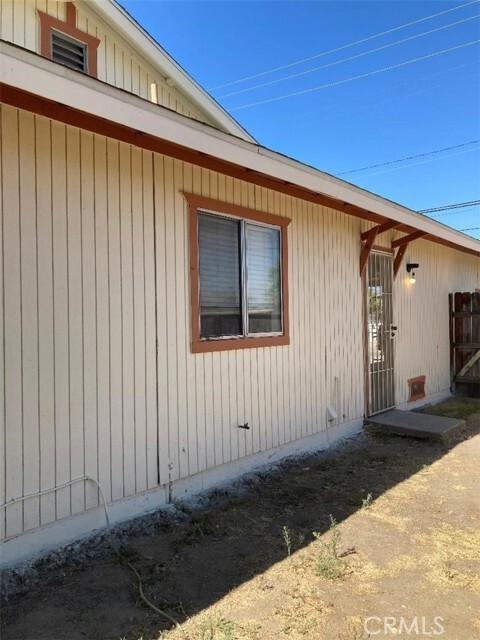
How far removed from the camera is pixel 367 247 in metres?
5.81

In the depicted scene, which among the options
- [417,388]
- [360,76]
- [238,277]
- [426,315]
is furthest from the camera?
[360,76]

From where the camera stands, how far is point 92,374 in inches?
117

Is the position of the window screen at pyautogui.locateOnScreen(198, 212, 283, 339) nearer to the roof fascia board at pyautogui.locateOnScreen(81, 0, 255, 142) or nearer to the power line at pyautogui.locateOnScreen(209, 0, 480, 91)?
the roof fascia board at pyautogui.locateOnScreen(81, 0, 255, 142)

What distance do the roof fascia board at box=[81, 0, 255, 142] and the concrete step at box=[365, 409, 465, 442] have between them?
207 inches

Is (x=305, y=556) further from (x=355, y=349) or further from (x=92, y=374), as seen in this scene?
(x=355, y=349)

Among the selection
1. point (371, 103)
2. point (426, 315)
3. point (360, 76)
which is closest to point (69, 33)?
point (426, 315)

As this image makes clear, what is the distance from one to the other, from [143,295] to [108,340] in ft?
1.39

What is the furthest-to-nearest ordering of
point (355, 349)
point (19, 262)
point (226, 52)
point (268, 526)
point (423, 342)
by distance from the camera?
1. point (226, 52)
2. point (423, 342)
3. point (355, 349)
4. point (268, 526)
5. point (19, 262)

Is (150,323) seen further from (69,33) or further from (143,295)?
(69,33)

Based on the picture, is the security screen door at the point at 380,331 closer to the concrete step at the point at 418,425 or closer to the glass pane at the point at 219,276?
the concrete step at the point at 418,425

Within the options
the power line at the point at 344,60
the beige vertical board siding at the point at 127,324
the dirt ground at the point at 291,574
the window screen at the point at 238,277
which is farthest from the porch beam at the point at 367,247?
the power line at the point at 344,60

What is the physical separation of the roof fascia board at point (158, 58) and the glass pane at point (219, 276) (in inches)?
148

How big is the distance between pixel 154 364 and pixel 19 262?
1166mm

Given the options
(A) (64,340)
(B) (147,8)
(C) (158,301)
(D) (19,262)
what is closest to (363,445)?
(C) (158,301)
